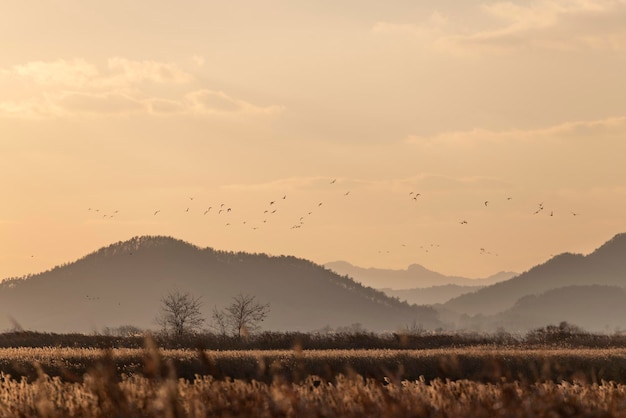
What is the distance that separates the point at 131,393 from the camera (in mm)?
16641

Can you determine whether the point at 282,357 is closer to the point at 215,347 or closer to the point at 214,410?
the point at 215,347

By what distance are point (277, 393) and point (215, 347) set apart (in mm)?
47281

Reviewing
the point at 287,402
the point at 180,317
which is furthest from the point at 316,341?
the point at 287,402

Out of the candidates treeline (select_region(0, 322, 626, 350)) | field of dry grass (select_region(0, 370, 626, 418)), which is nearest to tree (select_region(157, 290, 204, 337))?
treeline (select_region(0, 322, 626, 350))

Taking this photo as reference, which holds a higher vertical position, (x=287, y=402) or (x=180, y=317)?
(x=180, y=317)

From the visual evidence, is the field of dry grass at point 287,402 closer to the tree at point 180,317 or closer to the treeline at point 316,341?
the treeline at point 316,341

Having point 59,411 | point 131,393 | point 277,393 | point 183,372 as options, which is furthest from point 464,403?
point 183,372

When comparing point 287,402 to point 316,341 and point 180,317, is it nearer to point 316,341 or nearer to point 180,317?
point 316,341

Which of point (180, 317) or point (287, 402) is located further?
point (180, 317)

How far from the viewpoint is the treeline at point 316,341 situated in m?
61.8

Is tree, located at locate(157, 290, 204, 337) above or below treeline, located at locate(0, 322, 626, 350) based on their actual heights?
above

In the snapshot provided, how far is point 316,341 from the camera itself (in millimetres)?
65250

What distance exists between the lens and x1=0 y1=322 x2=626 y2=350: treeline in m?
61.8

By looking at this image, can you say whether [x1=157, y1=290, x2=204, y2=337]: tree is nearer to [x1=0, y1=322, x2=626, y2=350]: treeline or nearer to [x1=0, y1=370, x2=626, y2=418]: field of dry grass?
[x1=0, y1=322, x2=626, y2=350]: treeline
